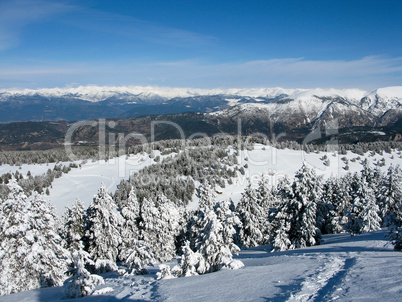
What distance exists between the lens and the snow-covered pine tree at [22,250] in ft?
60.1

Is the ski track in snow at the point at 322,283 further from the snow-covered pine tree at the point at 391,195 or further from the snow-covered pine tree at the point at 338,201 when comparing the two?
the snow-covered pine tree at the point at 338,201

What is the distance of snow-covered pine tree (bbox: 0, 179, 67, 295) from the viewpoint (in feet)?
60.1

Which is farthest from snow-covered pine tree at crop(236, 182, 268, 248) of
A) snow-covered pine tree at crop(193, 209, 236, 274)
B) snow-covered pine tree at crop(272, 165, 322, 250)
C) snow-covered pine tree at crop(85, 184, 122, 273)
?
snow-covered pine tree at crop(193, 209, 236, 274)

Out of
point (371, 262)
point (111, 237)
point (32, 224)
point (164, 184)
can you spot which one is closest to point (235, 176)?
point (164, 184)

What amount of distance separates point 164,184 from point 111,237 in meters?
38.9

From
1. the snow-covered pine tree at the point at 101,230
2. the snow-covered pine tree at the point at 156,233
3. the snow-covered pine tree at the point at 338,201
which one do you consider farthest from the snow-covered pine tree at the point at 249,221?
the snow-covered pine tree at the point at 101,230

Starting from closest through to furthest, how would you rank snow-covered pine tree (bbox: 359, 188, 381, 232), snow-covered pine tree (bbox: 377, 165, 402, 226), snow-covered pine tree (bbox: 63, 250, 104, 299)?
snow-covered pine tree (bbox: 63, 250, 104, 299) → snow-covered pine tree (bbox: 359, 188, 381, 232) → snow-covered pine tree (bbox: 377, 165, 402, 226)

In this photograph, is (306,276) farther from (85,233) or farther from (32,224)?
(85,233)

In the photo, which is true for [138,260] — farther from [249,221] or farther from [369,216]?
[369,216]

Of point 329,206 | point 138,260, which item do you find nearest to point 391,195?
point 329,206

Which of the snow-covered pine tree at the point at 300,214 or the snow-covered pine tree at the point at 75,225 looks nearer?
the snow-covered pine tree at the point at 300,214

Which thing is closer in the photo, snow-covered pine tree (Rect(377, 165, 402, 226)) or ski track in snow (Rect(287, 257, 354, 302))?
ski track in snow (Rect(287, 257, 354, 302))

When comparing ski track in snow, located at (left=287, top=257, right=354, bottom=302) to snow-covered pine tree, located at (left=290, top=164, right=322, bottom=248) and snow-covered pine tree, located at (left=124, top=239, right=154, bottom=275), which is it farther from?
snow-covered pine tree, located at (left=290, top=164, right=322, bottom=248)

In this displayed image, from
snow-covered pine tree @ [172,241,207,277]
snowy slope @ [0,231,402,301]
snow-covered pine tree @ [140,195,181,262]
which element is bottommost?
snow-covered pine tree @ [140,195,181,262]
